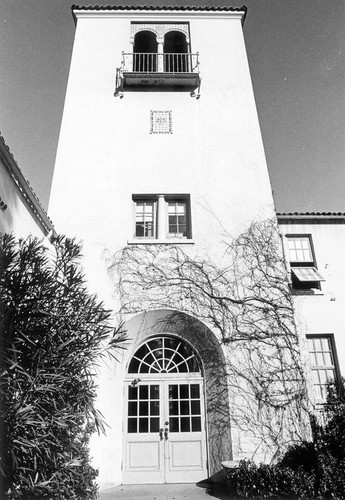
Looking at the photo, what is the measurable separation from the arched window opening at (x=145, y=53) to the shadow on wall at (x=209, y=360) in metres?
8.57

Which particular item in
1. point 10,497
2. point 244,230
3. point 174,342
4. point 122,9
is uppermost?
point 122,9

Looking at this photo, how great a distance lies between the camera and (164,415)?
9.18m

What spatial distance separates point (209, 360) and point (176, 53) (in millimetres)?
10777

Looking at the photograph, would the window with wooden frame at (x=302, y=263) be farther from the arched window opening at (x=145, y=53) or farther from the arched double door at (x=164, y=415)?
the arched window opening at (x=145, y=53)

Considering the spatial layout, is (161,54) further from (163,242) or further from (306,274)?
(306,274)

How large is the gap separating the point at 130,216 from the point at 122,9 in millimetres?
8911

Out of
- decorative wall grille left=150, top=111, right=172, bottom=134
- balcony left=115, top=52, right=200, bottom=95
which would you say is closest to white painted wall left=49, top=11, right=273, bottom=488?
decorative wall grille left=150, top=111, right=172, bottom=134

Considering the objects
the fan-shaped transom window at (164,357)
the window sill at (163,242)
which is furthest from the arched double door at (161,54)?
the fan-shaped transom window at (164,357)

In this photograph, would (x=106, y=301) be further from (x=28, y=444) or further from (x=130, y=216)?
(x=28, y=444)

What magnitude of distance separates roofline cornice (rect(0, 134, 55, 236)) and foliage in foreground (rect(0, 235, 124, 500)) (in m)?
2.71

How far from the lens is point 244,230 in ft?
33.9

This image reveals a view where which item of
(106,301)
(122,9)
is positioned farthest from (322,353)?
(122,9)

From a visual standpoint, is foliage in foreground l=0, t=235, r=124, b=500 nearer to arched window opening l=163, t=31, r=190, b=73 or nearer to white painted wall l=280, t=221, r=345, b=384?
white painted wall l=280, t=221, r=345, b=384

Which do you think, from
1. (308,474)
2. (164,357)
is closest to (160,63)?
(164,357)
